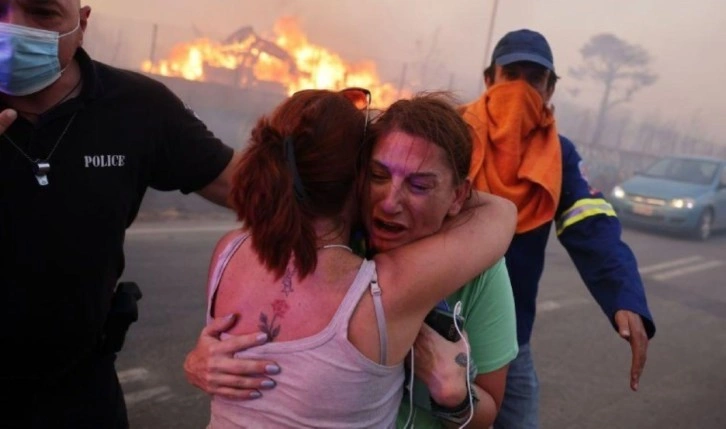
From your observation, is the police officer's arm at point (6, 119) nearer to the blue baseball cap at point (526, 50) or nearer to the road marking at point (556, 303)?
the blue baseball cap at point (526, 50)

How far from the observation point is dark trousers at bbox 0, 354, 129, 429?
170cm

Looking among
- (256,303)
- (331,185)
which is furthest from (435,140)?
(256,303)

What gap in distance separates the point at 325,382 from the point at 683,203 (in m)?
11.8

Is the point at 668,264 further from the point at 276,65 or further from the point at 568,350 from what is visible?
the point at 276,65

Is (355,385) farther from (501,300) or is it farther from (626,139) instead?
(626,139)

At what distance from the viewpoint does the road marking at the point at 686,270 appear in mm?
8477

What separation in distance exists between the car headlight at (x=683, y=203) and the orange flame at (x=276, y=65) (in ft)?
25.3

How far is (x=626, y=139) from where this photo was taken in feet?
89.8

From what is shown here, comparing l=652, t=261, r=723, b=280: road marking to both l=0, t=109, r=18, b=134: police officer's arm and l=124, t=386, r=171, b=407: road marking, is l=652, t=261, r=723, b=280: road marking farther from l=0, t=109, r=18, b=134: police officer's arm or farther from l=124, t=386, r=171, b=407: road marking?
→ l=0, t=109, r=18, b=134: police officer's arm

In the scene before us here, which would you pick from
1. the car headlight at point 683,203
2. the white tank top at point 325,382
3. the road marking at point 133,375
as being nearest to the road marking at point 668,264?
the car headlight at point 683,203

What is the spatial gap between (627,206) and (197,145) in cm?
1146

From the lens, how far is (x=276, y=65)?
18891 mm

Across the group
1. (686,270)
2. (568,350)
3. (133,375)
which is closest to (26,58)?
(133,375)

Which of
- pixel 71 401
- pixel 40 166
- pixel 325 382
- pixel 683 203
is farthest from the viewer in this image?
pixel 683 203
